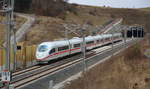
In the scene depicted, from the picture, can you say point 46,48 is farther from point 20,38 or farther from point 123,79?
point 20,38

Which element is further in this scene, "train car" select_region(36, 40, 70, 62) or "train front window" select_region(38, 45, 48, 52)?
"train front window" select_region(38, 45, 48, 52)

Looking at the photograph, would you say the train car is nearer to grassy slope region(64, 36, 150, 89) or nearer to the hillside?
grassy slope region(64, 36, 150, 89)

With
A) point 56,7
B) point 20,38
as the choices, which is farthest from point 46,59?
point 56,7

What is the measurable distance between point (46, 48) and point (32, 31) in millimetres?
30135

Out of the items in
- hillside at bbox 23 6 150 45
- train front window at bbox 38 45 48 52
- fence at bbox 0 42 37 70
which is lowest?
fence at bbox 0 42 37 70

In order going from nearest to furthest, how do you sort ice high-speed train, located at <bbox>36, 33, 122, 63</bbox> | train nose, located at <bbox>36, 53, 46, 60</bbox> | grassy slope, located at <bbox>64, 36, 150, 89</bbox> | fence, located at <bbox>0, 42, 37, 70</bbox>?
grassy slope, located at <bbox>64, 36, 150, 89</bbox>, fence, located at <bbox>0, 42, 37, 70</bbox>, train nose, located at <bbox>36, 53, 46, 60</bbox>, ice high-speed train, located at <bbox>36, 33, 122, 63</bbox>

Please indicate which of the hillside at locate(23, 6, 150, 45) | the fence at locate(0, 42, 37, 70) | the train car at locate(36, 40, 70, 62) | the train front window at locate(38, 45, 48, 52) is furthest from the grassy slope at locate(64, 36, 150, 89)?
the hillside at locate(23, 6, 150, 45)

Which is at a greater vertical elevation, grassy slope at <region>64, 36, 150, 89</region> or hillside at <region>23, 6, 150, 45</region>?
hillside at <region>23, 6, 150, 45</region>

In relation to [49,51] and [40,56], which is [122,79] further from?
[40,56]

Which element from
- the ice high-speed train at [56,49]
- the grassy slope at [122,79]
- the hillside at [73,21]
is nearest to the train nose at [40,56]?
the ice high-speed train at [56,49]

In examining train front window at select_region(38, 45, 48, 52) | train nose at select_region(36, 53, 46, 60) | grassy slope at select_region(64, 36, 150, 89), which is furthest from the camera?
train front window at select_region(38, 45, 48, 52)

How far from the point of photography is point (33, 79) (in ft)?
77.3

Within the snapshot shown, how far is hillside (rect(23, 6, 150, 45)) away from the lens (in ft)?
199

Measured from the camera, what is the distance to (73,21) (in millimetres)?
97000
